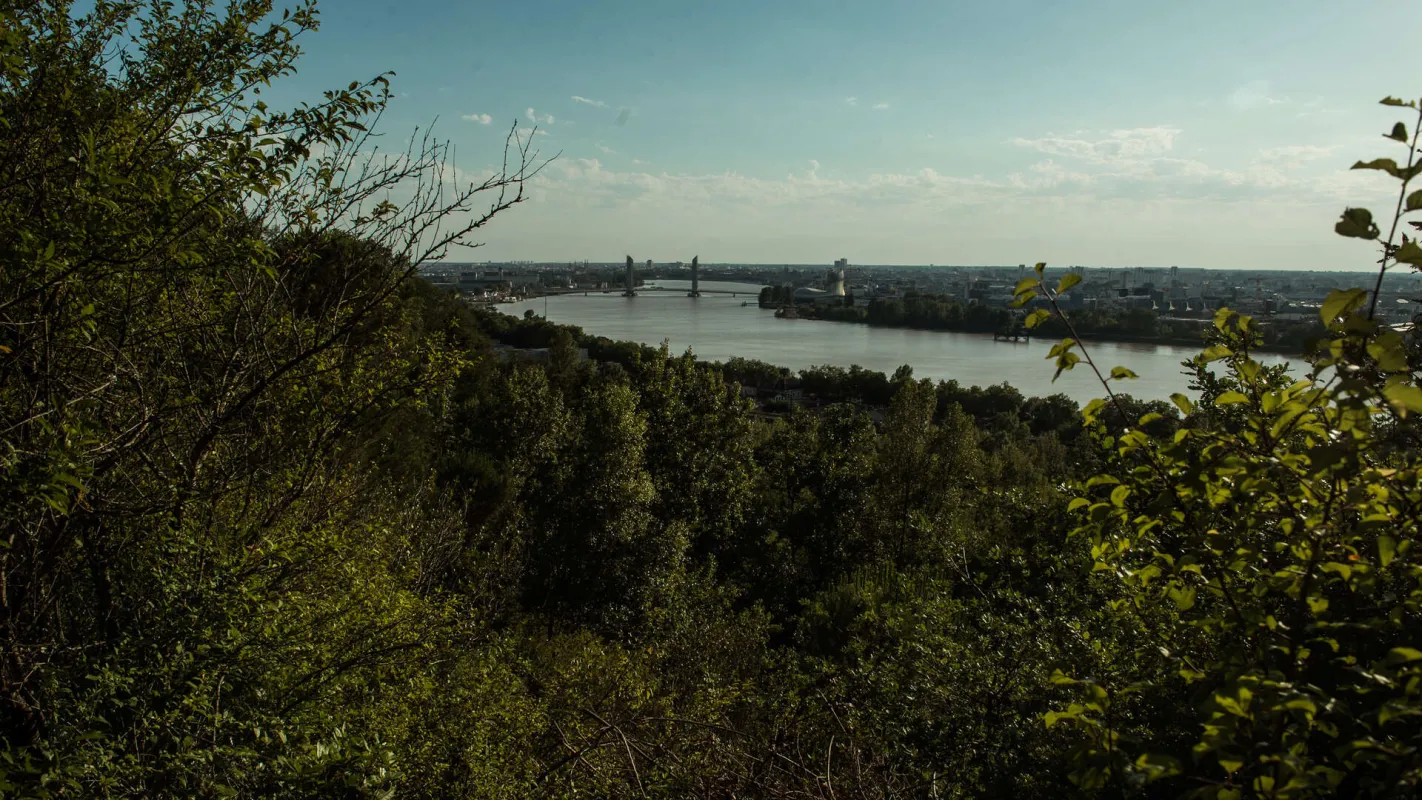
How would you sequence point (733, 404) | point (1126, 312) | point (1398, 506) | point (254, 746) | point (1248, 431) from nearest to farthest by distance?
point (1398, 506)
point (1248, 431)
point (254, 746)
point (733, 404)
point (1126, 312)

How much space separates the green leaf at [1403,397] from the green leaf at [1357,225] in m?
0.27

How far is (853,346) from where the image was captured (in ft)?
122

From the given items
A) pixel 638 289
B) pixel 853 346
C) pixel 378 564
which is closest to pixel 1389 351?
pixel 378 564

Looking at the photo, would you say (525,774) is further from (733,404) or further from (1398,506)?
(733,404)

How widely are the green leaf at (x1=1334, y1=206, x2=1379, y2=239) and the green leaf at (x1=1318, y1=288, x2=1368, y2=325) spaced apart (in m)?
0.09

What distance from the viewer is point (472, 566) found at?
8.23m

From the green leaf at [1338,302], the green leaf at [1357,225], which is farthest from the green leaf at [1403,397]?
the green leaf at [1357,225]

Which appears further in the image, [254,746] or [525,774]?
[525,774]

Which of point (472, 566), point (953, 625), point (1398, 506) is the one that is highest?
point (1398, 506)

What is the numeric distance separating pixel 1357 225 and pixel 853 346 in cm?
3667

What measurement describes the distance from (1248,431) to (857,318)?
48.4 metres

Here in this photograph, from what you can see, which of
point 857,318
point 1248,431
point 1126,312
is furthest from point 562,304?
point 1248,431

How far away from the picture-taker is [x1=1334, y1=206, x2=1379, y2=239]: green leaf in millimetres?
1111

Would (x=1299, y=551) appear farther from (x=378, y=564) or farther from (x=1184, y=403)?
(x=378, y=564)
